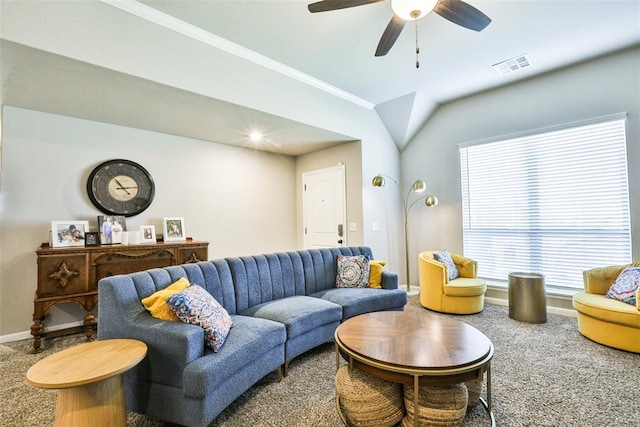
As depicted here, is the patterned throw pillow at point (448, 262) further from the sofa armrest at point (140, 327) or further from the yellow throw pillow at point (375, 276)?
the sofa armrest at point (140, 327)

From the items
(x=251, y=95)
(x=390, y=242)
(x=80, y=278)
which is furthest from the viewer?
(x=390, y=242)

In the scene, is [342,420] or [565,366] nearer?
[342,420]

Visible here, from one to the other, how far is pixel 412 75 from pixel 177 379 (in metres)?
4.13

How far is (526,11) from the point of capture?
2812 millimetres

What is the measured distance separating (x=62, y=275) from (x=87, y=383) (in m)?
2.33

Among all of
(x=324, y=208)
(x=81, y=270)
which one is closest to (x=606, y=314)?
(x=324, y=208)

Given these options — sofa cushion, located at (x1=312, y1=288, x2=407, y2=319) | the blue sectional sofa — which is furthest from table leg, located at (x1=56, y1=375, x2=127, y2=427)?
sofa cushion, located at (x1=312, y1=288, x2=407, y2=319)

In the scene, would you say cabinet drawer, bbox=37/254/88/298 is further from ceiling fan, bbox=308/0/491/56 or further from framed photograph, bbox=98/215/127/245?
ceiling fan, bbox=308/0/491/56

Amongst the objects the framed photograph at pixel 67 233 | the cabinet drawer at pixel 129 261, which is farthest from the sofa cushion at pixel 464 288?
the framed photograph at pixel 67 233

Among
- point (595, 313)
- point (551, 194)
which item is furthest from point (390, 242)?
point (595, 313)

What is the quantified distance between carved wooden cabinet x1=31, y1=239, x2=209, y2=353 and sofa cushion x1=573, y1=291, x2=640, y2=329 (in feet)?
15.5

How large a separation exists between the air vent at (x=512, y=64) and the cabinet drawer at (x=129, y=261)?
15.7ft

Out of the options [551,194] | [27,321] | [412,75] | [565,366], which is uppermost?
[412,75]

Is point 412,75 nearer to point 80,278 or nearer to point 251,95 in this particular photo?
point 251,95
